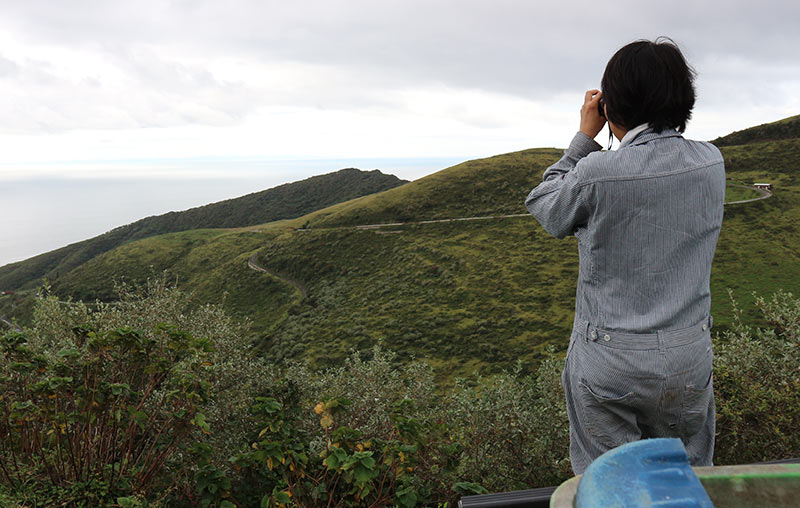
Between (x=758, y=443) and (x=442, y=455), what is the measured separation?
15.1 feet

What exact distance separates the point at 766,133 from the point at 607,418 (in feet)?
384

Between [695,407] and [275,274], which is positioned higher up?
[695,407]

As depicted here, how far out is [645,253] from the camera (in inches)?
63.2

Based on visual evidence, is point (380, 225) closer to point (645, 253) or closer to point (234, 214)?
point (645, 253)

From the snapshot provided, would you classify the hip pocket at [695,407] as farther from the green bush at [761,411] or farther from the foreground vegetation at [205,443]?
the green bush at [761,411]

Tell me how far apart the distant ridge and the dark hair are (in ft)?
362

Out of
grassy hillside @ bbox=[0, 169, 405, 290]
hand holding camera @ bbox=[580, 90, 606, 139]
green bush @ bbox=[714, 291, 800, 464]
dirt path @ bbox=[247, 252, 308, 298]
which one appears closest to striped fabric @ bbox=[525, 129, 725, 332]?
hand holding camera @ bbox=[580, 90, 606, 139]

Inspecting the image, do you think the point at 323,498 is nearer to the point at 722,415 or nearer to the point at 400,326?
the point at 722,415

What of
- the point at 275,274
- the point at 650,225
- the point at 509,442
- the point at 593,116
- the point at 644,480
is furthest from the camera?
the point at 275,274

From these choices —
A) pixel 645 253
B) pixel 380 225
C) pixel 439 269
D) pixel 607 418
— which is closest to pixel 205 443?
pixel 607 418

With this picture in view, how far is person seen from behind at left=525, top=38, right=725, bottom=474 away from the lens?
1.59 m

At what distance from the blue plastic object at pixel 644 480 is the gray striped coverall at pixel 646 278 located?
2.71 ft

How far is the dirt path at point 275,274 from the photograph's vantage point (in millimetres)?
65550

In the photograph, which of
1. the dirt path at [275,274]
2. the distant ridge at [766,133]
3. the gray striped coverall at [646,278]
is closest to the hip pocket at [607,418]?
the gray striped coverall at [646,278]
